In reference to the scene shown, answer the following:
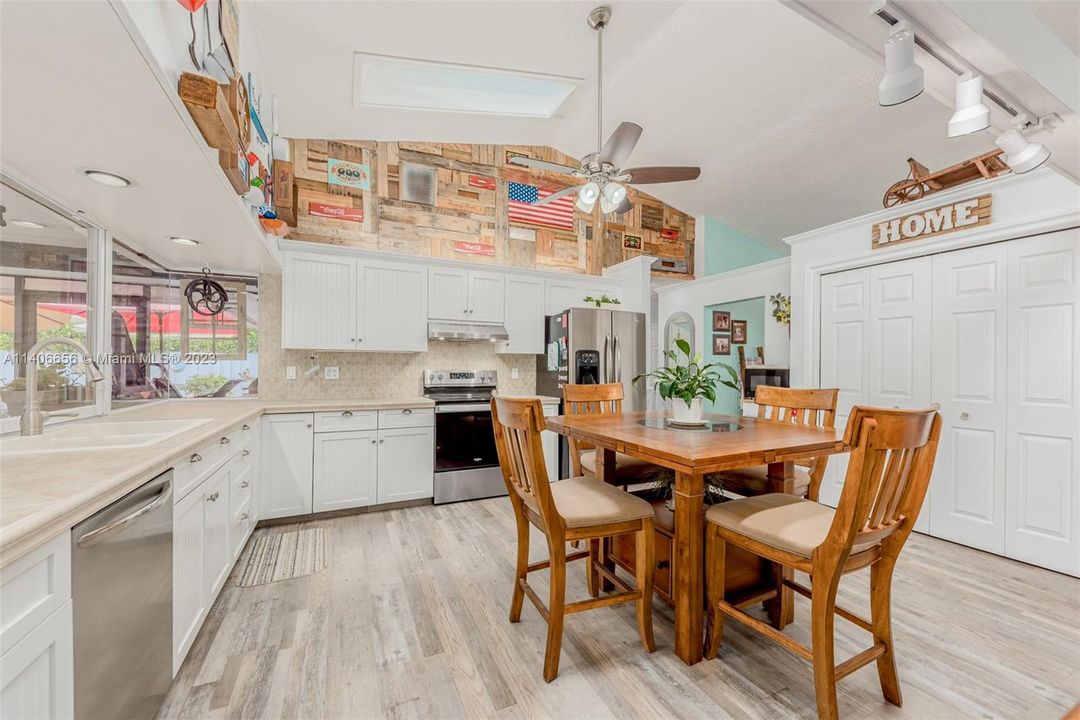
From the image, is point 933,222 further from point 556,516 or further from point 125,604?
point 125,604

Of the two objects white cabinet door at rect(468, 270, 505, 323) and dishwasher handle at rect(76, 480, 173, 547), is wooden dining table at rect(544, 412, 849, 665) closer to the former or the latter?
dishwasher handle at rect(76, 480, 173, 547)

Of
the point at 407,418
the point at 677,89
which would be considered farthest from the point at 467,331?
the point at 677,89

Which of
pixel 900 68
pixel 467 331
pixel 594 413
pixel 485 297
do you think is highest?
pixel 900 68

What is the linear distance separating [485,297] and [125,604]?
342 cm

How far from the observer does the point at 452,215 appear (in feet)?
15.2

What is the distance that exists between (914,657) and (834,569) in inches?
35.8

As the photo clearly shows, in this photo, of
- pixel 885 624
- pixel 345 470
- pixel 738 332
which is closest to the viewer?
pixel 885 624

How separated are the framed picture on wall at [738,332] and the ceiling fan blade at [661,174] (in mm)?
2726

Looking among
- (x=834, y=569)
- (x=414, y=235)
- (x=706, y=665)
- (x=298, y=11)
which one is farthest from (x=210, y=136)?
(x=414, y=235)

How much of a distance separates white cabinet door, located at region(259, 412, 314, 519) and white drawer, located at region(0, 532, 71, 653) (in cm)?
239

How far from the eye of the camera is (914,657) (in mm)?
1793

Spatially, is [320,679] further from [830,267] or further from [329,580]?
[830,267]

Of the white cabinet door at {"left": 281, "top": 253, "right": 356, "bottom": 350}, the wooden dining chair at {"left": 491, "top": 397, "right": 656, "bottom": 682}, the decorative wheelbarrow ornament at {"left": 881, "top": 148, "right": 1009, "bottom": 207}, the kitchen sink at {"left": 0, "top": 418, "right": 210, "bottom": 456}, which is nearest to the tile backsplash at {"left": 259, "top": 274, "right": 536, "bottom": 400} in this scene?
the white cabinet door at {"left": 281, "top": 253, "right": 356, "bottom": 350}

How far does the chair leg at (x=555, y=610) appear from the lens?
5.46ft
